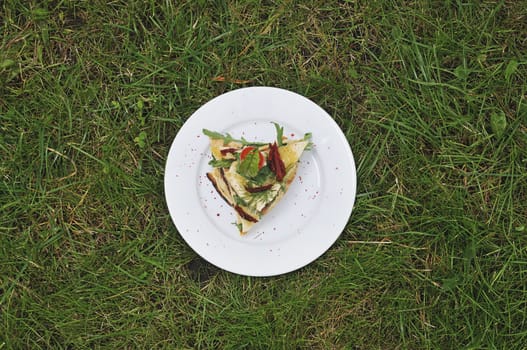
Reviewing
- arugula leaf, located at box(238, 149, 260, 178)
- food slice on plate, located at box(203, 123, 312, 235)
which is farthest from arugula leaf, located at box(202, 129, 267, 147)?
arugula leaf, located at box(238, 149, 260, 178)

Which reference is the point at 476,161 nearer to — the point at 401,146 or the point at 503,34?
the point at 401,146

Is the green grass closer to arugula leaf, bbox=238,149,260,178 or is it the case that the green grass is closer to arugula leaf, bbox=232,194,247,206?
arugula leaf, bbox=232,194,247,206

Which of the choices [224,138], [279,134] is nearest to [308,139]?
[279,134]

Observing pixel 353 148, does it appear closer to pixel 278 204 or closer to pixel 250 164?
pixel 278 204

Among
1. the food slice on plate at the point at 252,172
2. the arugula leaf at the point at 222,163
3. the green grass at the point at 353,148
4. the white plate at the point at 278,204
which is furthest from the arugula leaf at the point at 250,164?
the green grass at the point at 353,148

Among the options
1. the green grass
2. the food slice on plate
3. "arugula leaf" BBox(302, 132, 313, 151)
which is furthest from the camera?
the green grass
